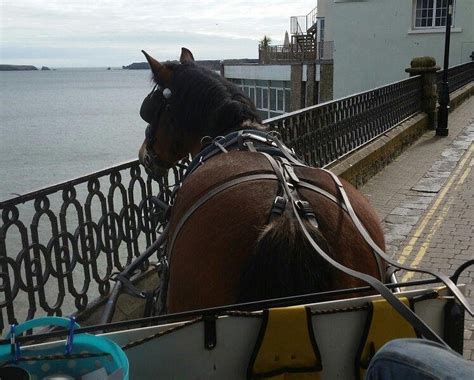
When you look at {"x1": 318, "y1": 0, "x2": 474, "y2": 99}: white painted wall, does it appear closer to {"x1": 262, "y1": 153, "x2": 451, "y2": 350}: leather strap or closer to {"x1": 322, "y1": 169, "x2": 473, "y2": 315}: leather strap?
{"x1": 322, "y1": 169, "x2": 473, "y2": 315}: leather strap

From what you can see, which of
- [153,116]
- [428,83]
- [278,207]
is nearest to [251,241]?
[278,207]

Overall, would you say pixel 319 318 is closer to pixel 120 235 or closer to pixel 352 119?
pixel 120 235

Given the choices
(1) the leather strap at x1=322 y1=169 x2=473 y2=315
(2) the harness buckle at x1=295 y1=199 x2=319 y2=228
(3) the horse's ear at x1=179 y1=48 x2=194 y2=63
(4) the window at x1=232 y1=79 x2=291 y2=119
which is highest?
(3) the horse's ear at x1=179 y1=48 x2=194 y2=63

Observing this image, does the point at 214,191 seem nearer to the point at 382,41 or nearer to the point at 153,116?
the point at 153,116

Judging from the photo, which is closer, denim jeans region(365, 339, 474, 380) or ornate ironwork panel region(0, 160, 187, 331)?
denim jeans region(365, 339, 474, 380)

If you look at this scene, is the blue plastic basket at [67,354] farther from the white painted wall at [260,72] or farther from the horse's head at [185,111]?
the white painted wall at [260,72]

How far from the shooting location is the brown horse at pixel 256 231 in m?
2.38

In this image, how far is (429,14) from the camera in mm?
30906

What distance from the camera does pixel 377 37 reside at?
108 ft

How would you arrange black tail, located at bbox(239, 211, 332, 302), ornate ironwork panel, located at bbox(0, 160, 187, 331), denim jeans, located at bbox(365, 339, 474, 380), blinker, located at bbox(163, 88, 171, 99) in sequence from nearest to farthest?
1. denim jeans, located at bbox(365, 339, 474, 380)
2. black tail, located at bbox(239, 211, 332, 302)
3. ornate ironwork panel, located at bbox(0, 160, 187, 331)
4. blinker, located at bbox(163, 88, 171, 99)

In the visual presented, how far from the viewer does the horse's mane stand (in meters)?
3.65

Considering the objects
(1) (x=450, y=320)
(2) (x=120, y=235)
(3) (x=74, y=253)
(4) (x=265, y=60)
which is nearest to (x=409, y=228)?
(2) (x=120, y=235)

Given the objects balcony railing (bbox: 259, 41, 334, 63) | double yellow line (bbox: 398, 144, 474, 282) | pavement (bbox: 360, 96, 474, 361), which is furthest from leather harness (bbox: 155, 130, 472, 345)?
balcony railing (bbox: 259, 41, 334, 63)

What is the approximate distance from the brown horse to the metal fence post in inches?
551
